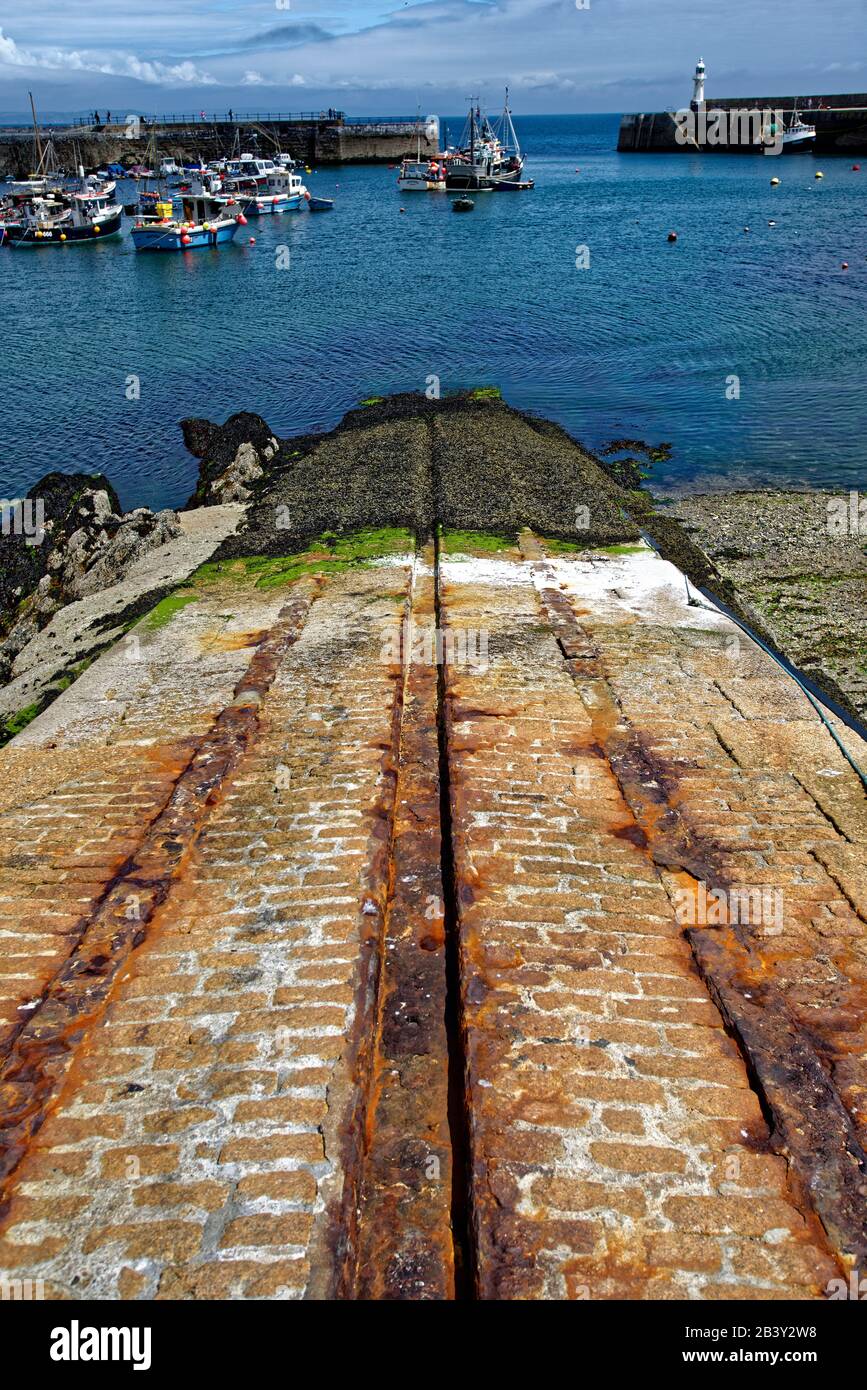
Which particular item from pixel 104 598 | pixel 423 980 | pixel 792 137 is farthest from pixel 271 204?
pixel 423 980

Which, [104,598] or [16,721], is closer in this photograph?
[16,721]

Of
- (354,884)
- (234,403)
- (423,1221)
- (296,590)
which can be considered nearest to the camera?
(423,1221)

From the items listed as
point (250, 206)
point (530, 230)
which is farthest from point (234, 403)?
point (250, 206)

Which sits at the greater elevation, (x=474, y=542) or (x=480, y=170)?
(x=480, y=170)

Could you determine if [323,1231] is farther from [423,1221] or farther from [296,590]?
[296,590]

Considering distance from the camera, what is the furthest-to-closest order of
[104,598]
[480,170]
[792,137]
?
[792,137], [480,170], [104,598]

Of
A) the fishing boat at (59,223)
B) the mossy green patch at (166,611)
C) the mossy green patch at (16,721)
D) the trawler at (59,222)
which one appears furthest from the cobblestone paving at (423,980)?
the trawler at (59,222)

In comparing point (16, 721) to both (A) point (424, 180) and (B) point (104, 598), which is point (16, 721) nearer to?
(B) point (104, 598)

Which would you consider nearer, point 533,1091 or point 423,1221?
point 423,1221
